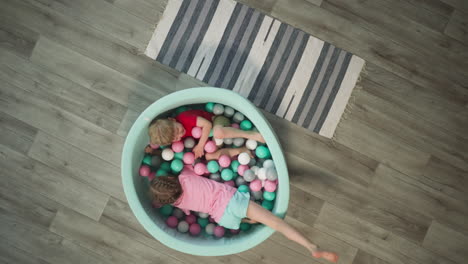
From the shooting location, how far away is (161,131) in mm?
1346

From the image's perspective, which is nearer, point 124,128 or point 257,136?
point 257,136

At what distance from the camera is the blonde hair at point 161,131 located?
4.42 ft

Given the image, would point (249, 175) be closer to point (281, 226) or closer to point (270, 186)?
point (270, 186)

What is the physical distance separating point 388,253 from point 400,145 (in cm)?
45

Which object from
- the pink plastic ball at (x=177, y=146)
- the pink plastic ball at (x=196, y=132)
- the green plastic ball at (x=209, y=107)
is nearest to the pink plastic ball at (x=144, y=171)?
the pink plastic ball at (x=177, y=146)

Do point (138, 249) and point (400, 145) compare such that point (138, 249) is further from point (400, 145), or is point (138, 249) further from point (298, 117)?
point (400, 145)

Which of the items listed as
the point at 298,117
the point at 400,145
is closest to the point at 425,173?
the point at 400,145

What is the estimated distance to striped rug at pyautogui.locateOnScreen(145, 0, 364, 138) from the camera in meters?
1.59

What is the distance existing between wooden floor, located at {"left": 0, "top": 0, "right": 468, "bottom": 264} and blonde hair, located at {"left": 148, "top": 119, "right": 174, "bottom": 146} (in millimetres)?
255

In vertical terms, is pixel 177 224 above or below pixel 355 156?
below

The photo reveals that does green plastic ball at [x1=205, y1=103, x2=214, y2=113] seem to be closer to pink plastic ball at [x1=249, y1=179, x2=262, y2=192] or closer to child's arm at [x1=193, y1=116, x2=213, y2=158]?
child's arm at [x1=193, y1=116, x2=213, y2=158]

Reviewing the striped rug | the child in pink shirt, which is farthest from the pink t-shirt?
the striped rug

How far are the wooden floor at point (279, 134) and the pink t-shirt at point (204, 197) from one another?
10.1 inches

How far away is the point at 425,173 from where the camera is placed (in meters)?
1.62
